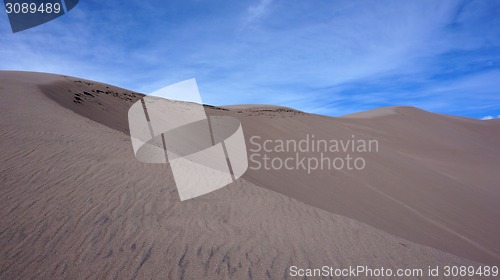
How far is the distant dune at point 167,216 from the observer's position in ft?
13.0

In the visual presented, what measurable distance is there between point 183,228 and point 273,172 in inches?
202

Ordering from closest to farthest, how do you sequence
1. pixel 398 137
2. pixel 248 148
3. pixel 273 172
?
pixel 273 172
pixel 248 148
pixel 398 137

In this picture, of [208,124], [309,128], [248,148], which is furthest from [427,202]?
[208,124]

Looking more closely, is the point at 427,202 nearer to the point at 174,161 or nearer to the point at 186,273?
the point at 174,161

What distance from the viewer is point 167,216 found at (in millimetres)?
4984

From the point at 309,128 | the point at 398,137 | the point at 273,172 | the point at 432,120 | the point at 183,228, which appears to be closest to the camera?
the point at 183,228

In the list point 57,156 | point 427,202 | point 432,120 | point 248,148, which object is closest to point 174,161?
point 57,156

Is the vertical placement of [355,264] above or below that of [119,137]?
below

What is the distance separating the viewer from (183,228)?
4.77m

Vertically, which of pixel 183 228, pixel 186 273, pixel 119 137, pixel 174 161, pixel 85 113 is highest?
pixel 85 113

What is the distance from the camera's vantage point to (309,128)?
17859 mm

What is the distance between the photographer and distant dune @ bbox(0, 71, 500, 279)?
3959 mm

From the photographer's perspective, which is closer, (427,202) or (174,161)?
(174,161)

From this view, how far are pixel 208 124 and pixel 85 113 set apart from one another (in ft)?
19.5
